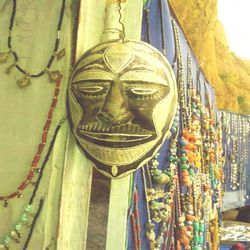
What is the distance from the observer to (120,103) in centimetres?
157

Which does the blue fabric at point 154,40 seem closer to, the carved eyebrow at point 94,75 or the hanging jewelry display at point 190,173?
the hanging jewelry display at point 190,173

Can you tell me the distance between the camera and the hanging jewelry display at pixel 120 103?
61.9 inches

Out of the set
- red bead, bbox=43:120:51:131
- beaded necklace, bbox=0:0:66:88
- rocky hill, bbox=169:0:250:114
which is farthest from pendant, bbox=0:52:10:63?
rocky hill, bbox=169:0:250:114

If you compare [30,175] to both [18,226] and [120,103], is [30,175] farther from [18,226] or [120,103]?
[120,103]

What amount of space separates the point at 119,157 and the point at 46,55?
55cm

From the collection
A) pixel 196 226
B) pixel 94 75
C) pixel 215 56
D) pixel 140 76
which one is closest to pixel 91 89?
pixel 94 75

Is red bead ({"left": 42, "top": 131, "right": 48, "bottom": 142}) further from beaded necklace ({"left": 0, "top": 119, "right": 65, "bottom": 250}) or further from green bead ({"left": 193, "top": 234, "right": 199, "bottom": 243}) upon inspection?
green bead ({"left": 193, "top": 234, "right": 199, "bottom": 243})

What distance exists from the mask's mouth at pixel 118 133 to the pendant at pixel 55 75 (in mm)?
278

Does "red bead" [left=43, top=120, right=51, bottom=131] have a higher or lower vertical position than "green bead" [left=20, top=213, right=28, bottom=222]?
higher

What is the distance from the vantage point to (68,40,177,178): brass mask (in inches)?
61.9

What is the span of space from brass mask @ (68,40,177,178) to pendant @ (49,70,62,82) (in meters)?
0.12

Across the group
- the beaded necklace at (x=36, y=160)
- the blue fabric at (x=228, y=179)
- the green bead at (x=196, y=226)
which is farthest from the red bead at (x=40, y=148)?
the blue fabric at (x=228, y=179)

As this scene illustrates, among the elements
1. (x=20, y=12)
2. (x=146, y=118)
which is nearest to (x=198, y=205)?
(x=146, y=118)

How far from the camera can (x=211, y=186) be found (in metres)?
3.84
